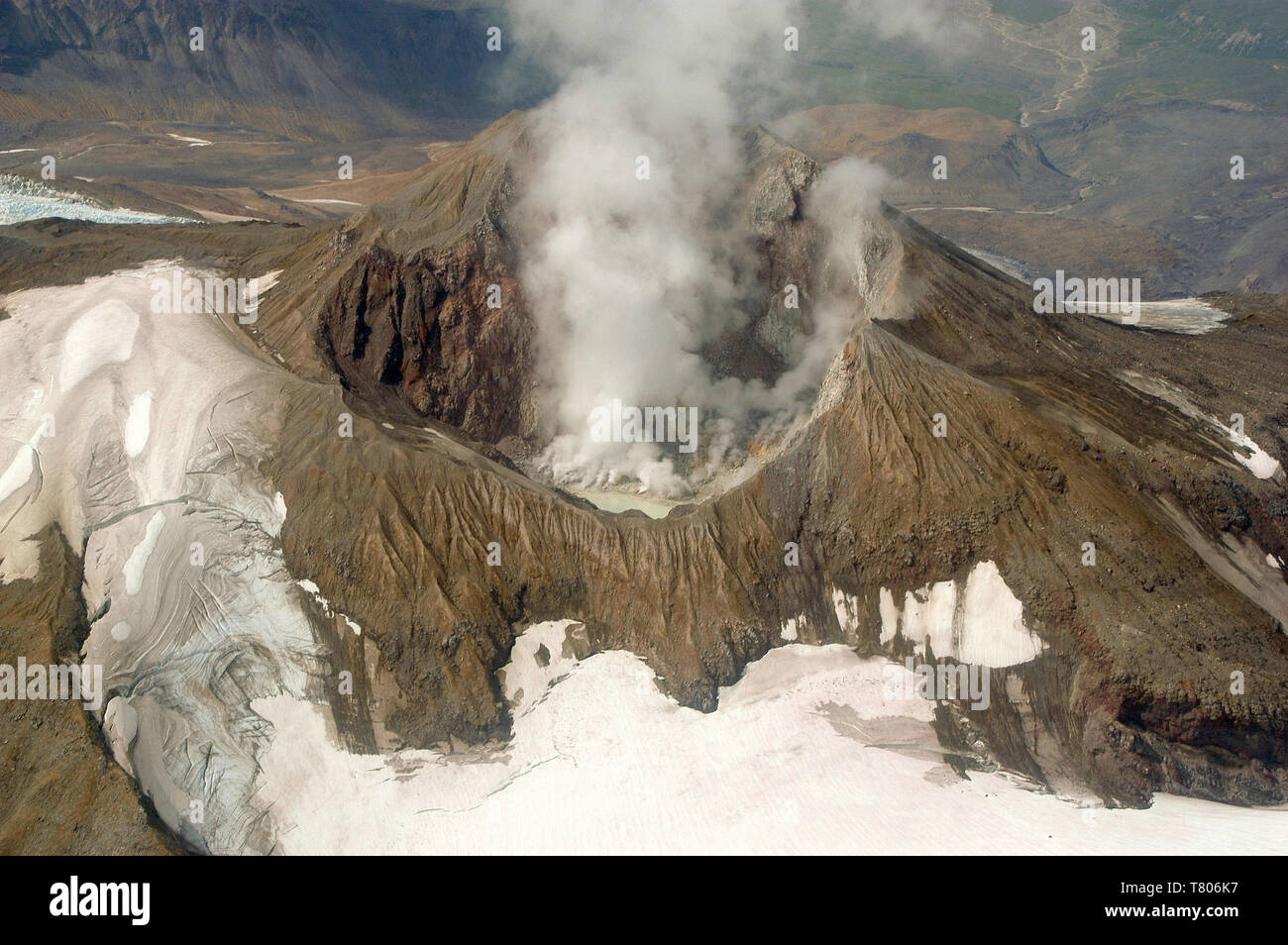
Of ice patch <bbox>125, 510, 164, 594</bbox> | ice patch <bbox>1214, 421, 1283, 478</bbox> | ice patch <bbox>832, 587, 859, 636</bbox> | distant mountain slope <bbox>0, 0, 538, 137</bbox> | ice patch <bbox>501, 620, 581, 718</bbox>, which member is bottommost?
ice patch <bbox>501, 620, 581, 718</bbox>

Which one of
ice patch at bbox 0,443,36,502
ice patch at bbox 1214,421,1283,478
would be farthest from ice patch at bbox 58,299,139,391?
ice patch at bbox 1214,421,1283,478

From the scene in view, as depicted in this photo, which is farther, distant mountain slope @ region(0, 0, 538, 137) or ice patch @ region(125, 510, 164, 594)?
distant mountain slope @ region(0, 0, 538, 137)

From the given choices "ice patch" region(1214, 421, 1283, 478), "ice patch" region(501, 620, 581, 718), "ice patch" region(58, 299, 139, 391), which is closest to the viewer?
"ice patch" region(501, 620, 581, 718)

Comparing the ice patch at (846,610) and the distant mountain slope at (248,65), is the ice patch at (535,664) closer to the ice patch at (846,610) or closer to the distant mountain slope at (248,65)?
the ice patch at (846,610)

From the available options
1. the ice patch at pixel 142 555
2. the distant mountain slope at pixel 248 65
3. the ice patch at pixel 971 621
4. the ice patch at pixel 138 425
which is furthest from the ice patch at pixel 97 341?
the distant mountain slope at pixel 248 65

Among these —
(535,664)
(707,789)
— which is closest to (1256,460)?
(707,789)

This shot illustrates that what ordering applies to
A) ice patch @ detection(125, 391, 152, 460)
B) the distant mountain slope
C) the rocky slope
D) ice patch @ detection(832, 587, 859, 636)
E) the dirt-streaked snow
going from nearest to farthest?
the dirt-streaked snow → the rocky slope → ice patch @ detection(832, 587, 859, 636) → ice patch @ detection(125, 391, 152, 460) → the distant mountain slope

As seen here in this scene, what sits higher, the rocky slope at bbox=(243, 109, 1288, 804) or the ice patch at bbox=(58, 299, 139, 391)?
the ice patch at bbox=(58, 299, 139, 391)

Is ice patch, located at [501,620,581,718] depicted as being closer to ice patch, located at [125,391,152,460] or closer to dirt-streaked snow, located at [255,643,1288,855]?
dirt-streaked snow, located at [255,643,1288,855]

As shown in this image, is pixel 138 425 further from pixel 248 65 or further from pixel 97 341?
pixel 248 65
